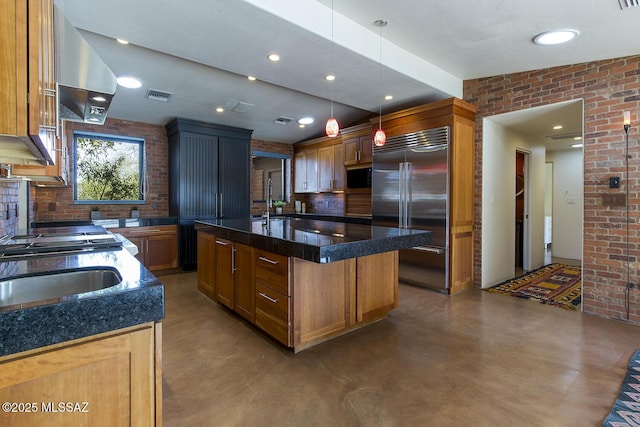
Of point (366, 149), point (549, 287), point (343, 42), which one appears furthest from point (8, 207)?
point (549, 287)

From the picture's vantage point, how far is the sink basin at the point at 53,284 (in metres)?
1.25

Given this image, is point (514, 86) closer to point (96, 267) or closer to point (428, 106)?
point (428, 106)

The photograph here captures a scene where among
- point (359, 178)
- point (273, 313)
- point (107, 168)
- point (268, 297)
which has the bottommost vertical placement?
point (273, 313)

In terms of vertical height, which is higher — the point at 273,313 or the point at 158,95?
the point at 158,95

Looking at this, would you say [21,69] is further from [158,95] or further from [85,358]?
[158,95]

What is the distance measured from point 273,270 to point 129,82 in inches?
122

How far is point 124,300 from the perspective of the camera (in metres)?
0.99

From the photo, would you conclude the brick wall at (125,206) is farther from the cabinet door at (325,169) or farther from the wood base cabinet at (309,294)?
the wood base cabinet at (309,294)

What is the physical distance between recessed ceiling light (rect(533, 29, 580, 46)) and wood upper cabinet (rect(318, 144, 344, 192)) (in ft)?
10.9

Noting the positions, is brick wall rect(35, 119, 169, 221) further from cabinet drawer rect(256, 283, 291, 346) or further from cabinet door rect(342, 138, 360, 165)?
cabinet drawer rect(256, 283, 291, 346)

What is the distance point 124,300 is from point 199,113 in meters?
4.62

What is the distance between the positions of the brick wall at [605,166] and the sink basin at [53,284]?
424cm

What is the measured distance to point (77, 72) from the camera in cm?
144

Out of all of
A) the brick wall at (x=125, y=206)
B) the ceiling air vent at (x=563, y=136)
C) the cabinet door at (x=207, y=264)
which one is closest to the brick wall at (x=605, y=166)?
the ceiling air vent at (x=563, y=136)
